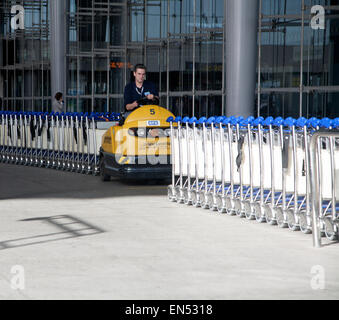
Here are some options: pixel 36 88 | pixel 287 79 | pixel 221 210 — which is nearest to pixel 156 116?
pixel 221 210

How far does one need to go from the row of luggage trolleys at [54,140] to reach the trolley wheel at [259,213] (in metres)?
6.62

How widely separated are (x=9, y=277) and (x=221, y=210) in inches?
173

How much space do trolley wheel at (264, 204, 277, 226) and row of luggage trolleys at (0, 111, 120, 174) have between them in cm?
687

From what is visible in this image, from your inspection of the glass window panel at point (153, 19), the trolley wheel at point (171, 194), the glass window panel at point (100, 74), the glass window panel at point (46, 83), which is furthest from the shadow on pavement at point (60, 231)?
the glass window panel at point (46, 83)

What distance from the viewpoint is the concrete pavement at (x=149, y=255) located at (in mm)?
5730

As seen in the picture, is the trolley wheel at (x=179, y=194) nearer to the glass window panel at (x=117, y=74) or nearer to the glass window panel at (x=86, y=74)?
the glass window panel at (x=117, y=74)

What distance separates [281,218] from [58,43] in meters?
20.7

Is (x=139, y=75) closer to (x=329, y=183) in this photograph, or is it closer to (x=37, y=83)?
Result: (x=329, y=183)

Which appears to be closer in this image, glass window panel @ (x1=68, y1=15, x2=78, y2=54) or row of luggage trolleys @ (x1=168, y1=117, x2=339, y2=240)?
row of luggage trolleys @ (x1=168, y1=117, x2=339, y2=240)

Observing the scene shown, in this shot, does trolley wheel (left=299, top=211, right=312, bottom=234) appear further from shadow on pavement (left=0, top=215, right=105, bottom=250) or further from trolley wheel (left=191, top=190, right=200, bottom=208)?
trolley wheel (left=191, top=190, right=200, bottom=208)

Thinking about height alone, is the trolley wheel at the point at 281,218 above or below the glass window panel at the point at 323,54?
below

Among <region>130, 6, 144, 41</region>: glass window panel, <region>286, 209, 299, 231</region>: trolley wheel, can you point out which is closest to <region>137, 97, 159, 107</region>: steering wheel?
<region>286, 209, 299, 231</region>: trolley wheel

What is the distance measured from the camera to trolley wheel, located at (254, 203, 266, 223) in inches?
362
